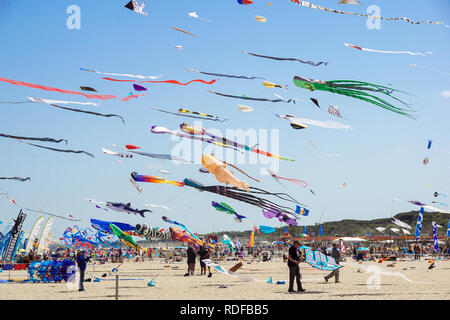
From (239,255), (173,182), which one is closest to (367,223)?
(239,255)

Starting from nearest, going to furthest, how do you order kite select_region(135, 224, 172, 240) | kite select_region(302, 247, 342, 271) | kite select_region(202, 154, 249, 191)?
kite select_region(202, 154, 249, 191) < kite select_region(302, 247, 342, 271) < kite select_region(135, 224, 172, 240)

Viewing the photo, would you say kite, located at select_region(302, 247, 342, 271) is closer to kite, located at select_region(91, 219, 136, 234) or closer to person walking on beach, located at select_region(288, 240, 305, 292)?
person walking on beach, located at select_region(288, 240, 305, 292)

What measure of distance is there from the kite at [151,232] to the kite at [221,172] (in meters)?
13.6

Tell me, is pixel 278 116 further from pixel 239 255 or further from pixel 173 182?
pixel 239 255

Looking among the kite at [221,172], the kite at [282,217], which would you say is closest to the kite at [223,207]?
the kite at [282,217]

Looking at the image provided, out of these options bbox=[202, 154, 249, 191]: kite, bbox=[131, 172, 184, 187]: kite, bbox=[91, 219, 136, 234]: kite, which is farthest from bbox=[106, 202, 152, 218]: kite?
bbox=[202, 154, 249, 191]: kite

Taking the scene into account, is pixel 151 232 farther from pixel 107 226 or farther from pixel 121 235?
pixel 107 226

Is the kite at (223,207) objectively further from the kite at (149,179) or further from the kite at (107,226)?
the kite at (107,226)

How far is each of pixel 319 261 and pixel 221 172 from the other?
402cm

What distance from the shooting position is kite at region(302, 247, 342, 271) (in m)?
15.0

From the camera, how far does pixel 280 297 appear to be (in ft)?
38.7

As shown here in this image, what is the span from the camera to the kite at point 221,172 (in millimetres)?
Answer: 13938

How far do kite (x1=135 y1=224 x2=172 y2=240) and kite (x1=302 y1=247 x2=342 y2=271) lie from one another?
44.1 ft
